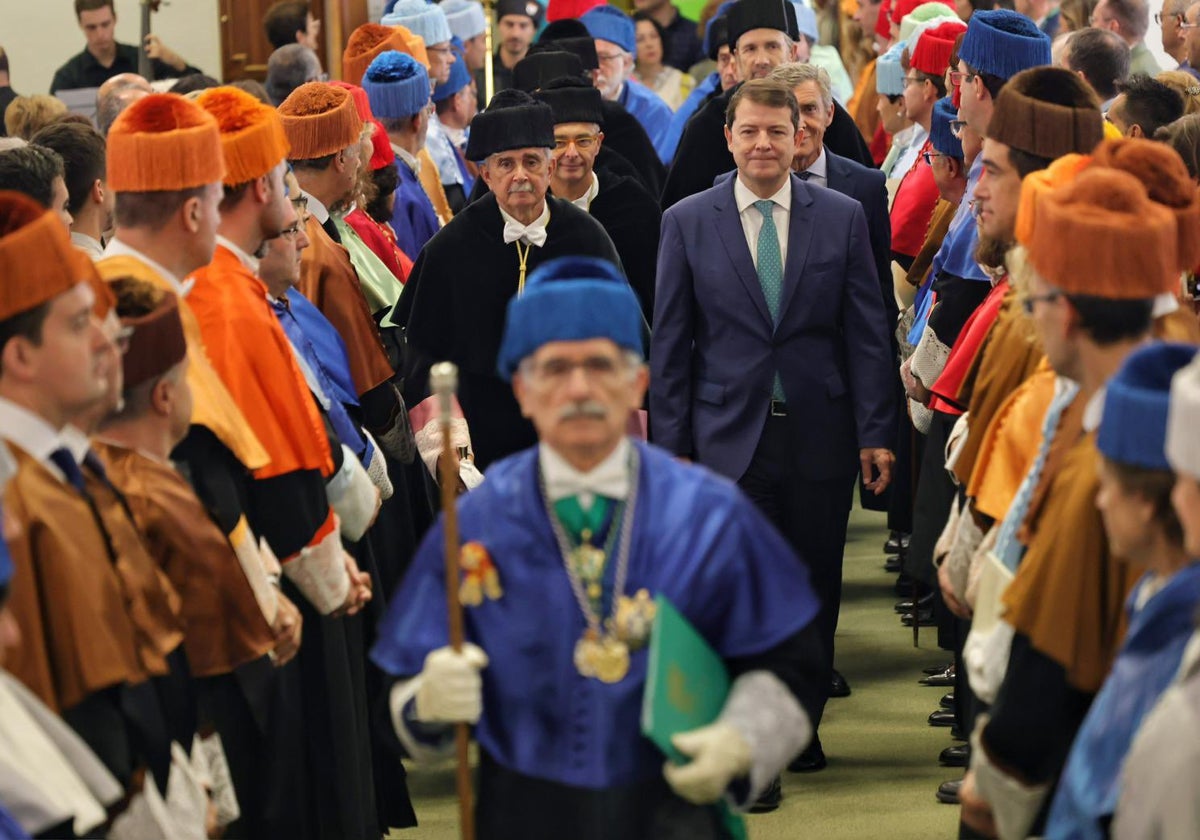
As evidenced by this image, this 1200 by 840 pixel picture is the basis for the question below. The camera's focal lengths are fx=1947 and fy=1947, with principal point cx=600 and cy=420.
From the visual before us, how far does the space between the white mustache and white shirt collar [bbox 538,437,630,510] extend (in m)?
0.09

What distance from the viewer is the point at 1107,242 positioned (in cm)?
336

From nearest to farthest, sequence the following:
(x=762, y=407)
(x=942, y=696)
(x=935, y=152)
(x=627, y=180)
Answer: (x=762, y=407), (x=935, y=152), (x=942, y=696), (x=627, y=180)

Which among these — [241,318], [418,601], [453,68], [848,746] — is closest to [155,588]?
[418,601]

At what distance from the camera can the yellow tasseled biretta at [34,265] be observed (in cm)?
324

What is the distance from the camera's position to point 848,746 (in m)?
6.30

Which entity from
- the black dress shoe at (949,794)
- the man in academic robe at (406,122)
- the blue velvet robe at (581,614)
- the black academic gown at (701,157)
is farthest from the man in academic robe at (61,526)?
the black academic gown at (701,157)

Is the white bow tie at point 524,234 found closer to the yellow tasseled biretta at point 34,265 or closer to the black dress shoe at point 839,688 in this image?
the black dress shoe at point 839,688

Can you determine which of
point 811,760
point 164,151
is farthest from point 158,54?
point 164,151

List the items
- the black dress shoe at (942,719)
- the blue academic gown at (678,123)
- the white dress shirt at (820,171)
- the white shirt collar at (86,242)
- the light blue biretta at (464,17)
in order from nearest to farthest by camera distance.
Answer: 1. the white shirt collar at (86,242)
2. the black dress shoe at (942,719)
3. the white dress shirt at (820,171)
4. the blue academic gown at (678,123)
5. the light blue biretta at (464,17)

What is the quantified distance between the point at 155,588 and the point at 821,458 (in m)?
2.72

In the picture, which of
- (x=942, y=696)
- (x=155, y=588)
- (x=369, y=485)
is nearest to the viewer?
(x=155, y=588)

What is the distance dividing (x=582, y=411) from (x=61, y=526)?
879 millimetres

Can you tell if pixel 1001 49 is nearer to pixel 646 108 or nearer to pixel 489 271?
pixel 489 271

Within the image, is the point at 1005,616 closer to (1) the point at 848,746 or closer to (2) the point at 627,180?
(1) the point at 848,746
